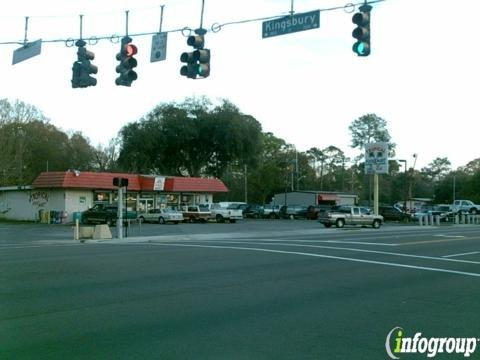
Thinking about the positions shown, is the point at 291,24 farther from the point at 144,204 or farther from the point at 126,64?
the point at 144,204

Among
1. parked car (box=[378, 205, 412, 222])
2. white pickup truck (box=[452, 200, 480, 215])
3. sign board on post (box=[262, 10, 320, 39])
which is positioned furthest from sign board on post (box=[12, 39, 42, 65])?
white pickup truck (box=[452, 200, 480, 215])

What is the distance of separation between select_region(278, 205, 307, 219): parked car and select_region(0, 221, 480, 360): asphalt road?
51.2m

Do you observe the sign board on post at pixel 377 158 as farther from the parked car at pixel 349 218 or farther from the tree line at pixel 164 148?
the tree line at pixel 164 148

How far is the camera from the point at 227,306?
1038cm

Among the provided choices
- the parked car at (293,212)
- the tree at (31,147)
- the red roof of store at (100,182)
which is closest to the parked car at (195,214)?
the red roof of store at (100,182)

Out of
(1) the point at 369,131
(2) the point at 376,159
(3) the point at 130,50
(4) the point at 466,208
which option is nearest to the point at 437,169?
(1) the point at 369,131

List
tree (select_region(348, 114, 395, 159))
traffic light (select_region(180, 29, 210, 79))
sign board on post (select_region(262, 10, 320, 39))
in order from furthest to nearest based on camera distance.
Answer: tree (select_region(348, 114, 395, 159)), traffic light (select_region(180, 29, 210, 79)), sign board on post (select_region(262, 10, 320, 39))

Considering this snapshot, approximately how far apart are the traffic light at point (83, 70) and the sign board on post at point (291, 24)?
5.72m

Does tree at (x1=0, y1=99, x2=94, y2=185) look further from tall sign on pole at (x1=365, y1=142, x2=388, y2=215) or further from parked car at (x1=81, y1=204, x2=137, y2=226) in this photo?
tall sign on pole at (x1=365, y1=142, x2=388, y2=215)

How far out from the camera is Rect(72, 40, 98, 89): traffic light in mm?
18812

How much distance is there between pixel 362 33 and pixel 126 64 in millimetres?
7439

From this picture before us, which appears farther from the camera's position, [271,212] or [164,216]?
[271,212]

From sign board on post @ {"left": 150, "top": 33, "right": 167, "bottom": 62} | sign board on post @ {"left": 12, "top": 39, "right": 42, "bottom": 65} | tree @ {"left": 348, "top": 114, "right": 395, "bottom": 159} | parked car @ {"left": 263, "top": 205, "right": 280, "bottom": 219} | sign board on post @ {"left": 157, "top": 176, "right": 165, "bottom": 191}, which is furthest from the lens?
tree @ {"left": 348, "top": 114, "right": 395, "bottom": 159}

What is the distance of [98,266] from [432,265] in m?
9.43
